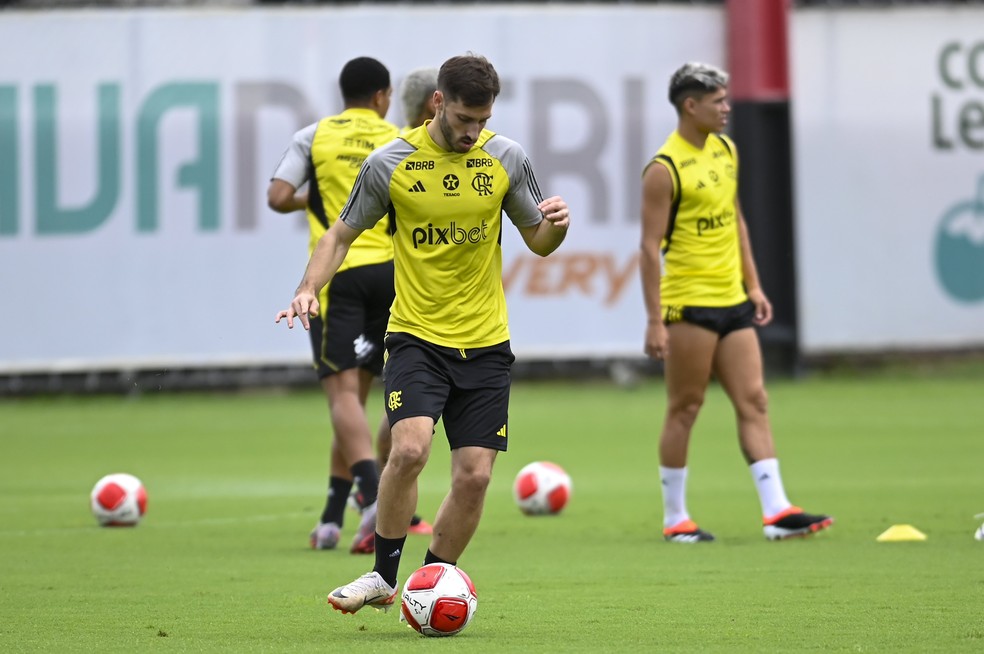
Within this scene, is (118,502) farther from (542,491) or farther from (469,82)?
(469,82)

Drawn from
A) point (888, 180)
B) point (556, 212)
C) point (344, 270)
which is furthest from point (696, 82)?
point (888, 180)

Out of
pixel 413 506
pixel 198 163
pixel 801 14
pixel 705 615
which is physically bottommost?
pixel 705 615

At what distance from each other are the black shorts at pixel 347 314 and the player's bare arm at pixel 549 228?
102 inches

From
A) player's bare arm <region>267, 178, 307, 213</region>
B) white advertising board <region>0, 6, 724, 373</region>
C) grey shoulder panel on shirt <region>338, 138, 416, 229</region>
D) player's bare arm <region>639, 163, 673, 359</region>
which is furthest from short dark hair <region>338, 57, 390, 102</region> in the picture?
white advertising board <region>0, 6, 724, 373</region>

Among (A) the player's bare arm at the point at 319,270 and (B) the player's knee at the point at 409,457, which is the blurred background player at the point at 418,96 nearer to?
(A) the player's bare arm at the point at 319,270

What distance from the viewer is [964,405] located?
60.2ft

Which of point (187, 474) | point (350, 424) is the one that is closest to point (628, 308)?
point (187, 474)

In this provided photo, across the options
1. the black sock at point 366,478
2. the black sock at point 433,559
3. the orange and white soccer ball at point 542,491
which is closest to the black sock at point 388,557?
the black sock at point 433,559

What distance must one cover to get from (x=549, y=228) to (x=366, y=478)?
283 centimetres

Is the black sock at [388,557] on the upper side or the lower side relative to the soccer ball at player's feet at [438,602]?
upper

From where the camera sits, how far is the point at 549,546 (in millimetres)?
9438

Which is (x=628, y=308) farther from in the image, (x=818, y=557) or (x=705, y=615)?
(x=705, y=615)

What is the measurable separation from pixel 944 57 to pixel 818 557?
14.4 metres

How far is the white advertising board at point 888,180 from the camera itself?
21.6 m
